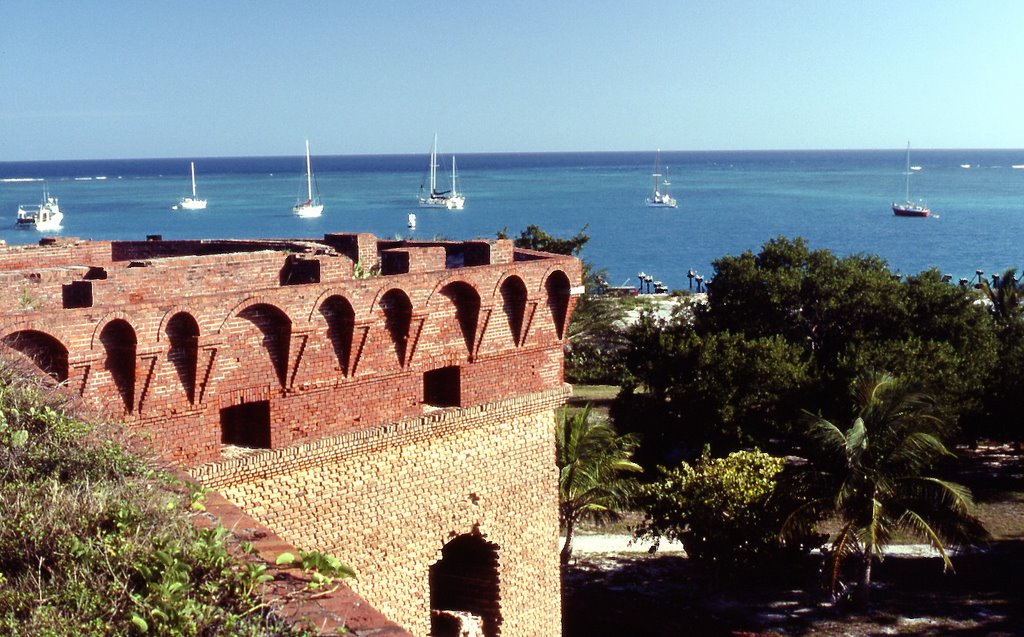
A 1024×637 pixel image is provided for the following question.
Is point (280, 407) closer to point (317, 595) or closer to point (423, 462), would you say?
point (423, 462)

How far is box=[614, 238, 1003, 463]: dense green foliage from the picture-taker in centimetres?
3553

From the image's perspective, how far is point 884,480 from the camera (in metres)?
24.4

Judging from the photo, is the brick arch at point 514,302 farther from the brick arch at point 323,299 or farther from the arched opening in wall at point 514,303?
the brick arch at point 323,299

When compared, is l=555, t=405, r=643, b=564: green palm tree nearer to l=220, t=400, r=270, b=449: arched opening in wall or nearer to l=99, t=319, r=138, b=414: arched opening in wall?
l=220, t=400, r=270, b=449: arched opening in wall

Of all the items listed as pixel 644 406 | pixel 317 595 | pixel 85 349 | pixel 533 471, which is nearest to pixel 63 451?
pixel 317 595

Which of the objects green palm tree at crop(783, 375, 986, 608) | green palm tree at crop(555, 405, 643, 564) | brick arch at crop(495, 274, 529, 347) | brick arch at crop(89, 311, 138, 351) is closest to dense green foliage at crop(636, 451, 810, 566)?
green palm tree at crop(555, 405, 643, 564)

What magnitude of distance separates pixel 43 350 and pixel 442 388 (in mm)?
6046

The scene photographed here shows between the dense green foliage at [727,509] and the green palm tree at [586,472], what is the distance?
111 cm

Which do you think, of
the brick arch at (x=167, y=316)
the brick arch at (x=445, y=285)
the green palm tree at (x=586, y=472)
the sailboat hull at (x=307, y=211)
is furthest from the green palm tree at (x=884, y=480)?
the sailboat hull at (x=307, y=211)

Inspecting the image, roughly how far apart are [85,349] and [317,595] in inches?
229

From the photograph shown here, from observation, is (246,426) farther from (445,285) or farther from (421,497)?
(445,285)

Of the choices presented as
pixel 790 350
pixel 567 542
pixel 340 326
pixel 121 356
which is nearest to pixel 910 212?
pixel 790 350

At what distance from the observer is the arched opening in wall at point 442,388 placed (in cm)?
1545

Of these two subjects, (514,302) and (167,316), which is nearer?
(167,316)
